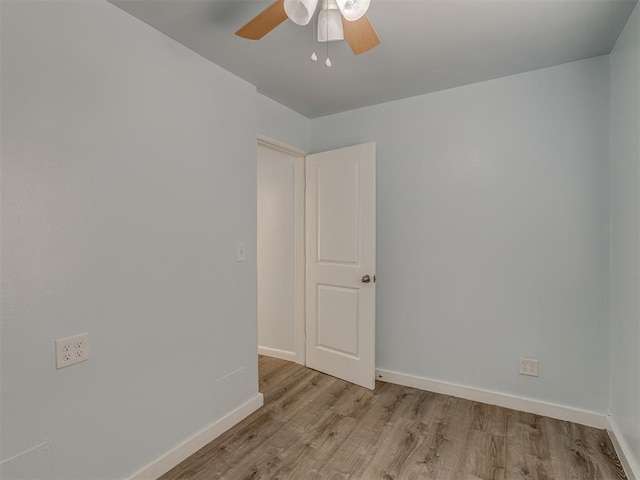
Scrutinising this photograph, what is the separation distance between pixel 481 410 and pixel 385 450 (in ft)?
2.92

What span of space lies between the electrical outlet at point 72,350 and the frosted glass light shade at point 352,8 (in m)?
1.73

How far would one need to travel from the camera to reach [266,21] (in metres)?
1.44

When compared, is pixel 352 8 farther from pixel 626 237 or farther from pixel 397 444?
pixel 397 444

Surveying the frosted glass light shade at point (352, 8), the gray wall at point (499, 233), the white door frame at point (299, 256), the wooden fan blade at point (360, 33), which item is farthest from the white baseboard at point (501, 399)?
the frosted glass light shade at point (352, 8)

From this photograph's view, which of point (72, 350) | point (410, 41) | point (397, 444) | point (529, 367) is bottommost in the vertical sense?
point (397, 444)

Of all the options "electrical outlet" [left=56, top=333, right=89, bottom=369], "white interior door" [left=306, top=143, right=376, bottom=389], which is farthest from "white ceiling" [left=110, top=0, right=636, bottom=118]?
"electrical outlet" [left=56, top=333, right=89, bottom=369]

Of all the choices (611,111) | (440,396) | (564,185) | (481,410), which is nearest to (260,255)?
(440,396)

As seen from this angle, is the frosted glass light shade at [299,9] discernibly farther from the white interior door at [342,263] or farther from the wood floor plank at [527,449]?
the wood floor plank at [527,449]

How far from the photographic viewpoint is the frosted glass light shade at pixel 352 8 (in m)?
1.25

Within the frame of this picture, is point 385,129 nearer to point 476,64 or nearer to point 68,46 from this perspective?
point 476,64

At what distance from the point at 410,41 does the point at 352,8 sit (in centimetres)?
90

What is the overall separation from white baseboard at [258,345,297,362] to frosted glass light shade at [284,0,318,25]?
2899 mm

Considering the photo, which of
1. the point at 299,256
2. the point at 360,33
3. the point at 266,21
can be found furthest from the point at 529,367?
the point at 266,21

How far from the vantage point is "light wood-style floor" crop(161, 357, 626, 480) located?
1.85m
